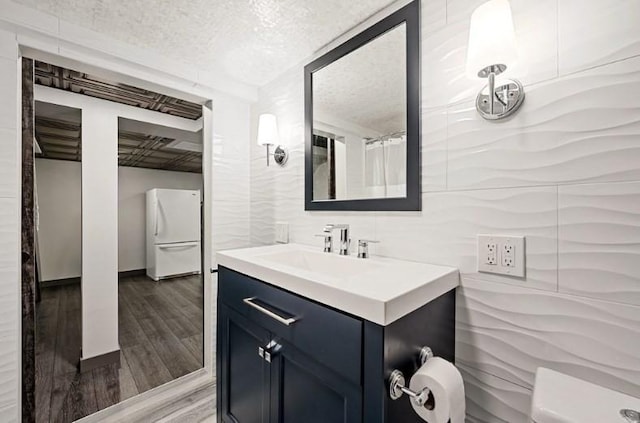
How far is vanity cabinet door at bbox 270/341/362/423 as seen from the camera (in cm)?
74

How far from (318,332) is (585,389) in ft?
2.29

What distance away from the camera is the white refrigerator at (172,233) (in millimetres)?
4887

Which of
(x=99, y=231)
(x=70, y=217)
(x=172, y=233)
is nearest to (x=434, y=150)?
(x=99, y=231)

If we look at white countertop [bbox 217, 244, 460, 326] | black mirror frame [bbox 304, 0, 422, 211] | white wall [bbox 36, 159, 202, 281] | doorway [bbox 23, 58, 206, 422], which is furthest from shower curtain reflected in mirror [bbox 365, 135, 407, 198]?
white wall [bbox 36, 159, 202, 281]

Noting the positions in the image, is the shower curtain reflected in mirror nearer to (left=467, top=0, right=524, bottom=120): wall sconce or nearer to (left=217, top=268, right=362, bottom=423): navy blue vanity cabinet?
(left=467, top=0, right=524, bottom=120): wall sconce

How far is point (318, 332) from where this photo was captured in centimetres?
81

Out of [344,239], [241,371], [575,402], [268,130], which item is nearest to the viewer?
[575,402]

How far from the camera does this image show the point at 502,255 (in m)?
Result: 0.89

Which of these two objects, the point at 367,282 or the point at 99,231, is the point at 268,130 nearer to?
the point at 367,282

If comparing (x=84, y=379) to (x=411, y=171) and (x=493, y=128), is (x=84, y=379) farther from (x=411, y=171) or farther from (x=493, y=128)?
(x=493, y=128)

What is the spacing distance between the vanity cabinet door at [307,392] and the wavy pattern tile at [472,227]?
22.6 inches

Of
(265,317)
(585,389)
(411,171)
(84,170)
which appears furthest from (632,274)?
(84,170)

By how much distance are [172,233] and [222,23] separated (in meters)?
4.56

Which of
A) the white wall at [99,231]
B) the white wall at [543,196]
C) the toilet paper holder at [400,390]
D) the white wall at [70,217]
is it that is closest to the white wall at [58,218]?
the white wall at [70,217]
